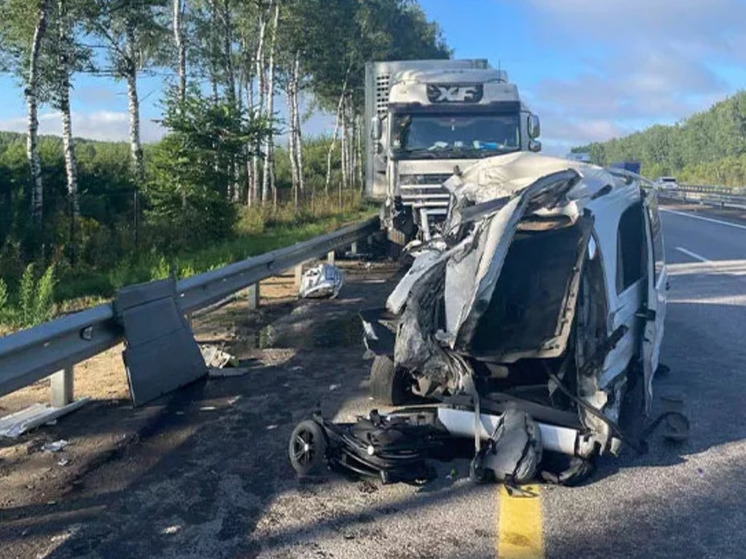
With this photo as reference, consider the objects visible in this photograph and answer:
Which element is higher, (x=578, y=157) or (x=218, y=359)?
(x=578, y=157)

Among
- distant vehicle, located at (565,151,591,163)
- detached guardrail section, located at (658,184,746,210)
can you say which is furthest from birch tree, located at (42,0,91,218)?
detached guardrail section, located at (658,184,746,210)

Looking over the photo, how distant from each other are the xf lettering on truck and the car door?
7560 millimetres

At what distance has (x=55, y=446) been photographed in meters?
4.80

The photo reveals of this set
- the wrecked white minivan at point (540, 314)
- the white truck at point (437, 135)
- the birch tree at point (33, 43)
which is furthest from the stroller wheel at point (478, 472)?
the birch tree at point (33, 43)

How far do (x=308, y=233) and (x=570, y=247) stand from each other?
16.7 meters

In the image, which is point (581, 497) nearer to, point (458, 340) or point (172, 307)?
point (458, 340)

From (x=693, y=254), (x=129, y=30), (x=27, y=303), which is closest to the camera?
(x=27, y=303)

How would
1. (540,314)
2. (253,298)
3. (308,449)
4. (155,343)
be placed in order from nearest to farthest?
(308,449) → (540,314) → (155,343) → (253,298)

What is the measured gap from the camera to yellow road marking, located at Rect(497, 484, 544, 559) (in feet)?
11.4

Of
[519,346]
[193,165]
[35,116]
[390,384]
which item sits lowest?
[390,384]

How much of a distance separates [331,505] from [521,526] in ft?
3.29

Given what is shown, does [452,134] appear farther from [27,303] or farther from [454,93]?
[27,303]

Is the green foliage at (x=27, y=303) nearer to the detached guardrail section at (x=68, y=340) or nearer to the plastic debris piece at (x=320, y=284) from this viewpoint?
the detached guardrail section at (x=68, y=340)

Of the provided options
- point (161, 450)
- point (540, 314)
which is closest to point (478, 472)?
point (540, 314)
